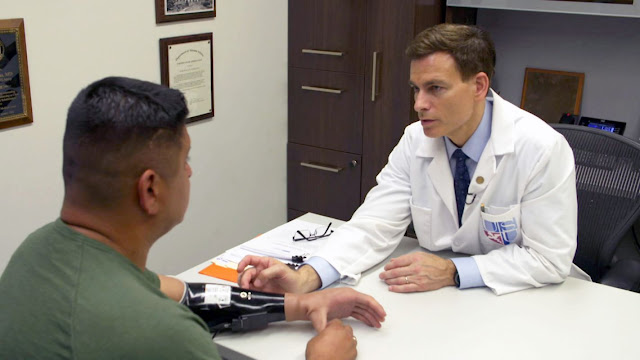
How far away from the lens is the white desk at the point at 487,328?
1.29m

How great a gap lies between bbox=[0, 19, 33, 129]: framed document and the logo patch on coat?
1.51 m

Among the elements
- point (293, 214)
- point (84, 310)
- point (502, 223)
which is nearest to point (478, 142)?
point (502, 223)

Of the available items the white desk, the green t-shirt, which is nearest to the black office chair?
the white desk

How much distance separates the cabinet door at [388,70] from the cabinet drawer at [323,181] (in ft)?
0.56

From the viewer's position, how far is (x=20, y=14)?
2.02m

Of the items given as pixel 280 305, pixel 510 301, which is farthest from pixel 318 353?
pixel 510 301

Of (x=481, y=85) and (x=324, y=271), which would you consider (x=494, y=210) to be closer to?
(x=481, y=85)

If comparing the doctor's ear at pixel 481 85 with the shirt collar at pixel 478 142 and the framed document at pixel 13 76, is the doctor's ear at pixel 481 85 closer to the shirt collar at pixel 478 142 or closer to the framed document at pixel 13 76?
the shirt collar at pixel 478 142

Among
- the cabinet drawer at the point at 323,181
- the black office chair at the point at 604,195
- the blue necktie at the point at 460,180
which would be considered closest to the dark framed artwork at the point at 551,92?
the cabinet drawer at the point at 323,181

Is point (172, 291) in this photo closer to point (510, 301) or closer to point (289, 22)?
point (510, 301)

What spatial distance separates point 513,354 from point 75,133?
0.93 meters

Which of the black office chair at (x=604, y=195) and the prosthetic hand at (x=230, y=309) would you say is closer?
the prosthetic hand at (x=230, y=309)

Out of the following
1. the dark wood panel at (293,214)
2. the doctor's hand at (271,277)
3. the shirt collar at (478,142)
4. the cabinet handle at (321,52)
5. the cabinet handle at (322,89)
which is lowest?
the dark wood panel at (293,214)

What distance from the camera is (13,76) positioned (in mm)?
2035
